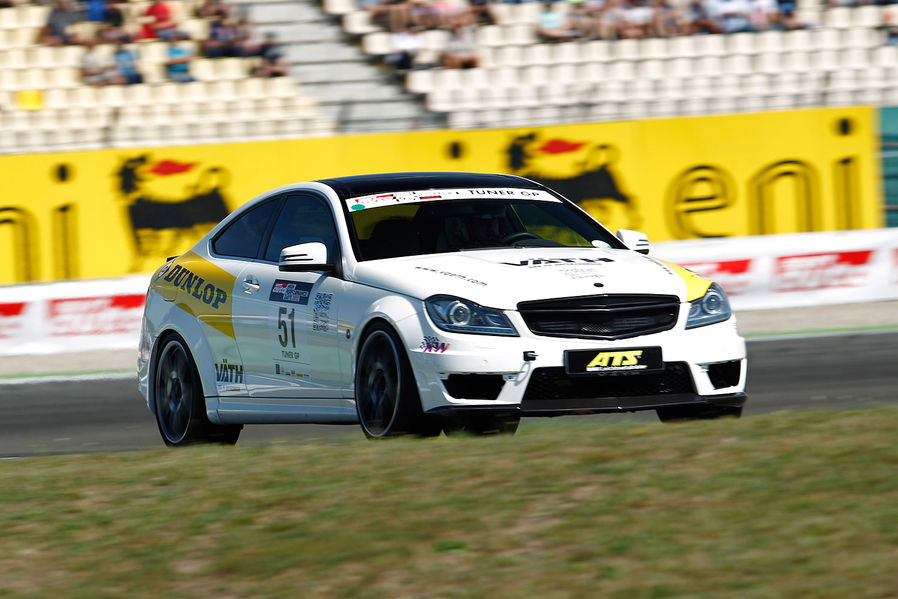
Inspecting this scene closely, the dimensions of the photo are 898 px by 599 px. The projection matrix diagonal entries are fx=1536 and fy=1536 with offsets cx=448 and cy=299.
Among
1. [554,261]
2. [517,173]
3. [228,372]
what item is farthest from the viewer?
[517,173]

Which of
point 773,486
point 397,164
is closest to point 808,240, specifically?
point 397,164

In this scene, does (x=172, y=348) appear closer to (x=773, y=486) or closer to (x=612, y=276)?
(x=612, y=276)

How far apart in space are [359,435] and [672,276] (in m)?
2.40

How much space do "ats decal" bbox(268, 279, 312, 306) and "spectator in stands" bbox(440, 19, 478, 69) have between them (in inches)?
494

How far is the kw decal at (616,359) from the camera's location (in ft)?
23.8

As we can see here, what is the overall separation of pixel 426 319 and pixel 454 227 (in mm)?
1260

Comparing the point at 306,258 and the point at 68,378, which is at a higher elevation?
the point at 306,258

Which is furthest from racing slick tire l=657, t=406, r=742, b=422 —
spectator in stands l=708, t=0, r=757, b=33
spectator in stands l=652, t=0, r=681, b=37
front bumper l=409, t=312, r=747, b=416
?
spectator in stands l=708, t=0, r=757, b=33

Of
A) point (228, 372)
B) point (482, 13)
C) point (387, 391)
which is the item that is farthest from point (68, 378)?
point (482, 13)

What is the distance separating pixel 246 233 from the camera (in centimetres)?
923

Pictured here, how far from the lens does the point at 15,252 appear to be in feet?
57.5

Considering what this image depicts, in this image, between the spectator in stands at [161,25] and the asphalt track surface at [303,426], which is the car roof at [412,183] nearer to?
the asphalt track surface at [303,426]

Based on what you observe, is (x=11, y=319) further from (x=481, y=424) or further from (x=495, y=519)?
(x=495, y=519)

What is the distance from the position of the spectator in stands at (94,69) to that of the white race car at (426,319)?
11.0 meters
